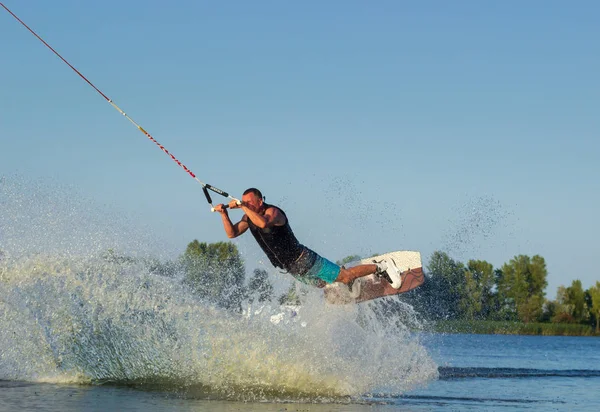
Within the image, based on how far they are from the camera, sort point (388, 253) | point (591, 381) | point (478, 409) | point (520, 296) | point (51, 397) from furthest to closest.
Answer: point (520, 296) → point (591, 381) → point (388, 253) → point (478, 409) → point (51, 397)

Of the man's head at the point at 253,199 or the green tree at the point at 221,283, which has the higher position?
the man's head at the point at 253,199

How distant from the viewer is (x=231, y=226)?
34.2 ft

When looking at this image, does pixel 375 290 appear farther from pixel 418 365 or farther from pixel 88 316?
pixel 88 316

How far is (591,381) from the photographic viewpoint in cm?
1598

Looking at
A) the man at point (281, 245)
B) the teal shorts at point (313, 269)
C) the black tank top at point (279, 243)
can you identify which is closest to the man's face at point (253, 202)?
the man at point (281, 245)

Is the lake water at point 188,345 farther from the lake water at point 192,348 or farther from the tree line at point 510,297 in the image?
the tree line at point 510,297

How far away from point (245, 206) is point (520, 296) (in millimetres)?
47521

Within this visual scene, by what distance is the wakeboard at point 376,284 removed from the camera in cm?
1176

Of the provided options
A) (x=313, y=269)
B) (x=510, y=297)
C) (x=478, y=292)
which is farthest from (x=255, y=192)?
(x=510, y=297)

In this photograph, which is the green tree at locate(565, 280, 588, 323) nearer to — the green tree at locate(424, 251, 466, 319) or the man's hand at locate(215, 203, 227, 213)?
the green tree at locate(424, 251, 466, 319)

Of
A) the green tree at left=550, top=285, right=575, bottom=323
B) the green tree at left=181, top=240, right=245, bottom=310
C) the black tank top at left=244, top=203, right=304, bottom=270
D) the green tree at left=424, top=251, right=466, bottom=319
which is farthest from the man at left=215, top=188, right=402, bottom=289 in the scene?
the green tree at left=550, top=285, right=575, bottom=323

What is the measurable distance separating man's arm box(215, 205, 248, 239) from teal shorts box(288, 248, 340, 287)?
34.4 inches

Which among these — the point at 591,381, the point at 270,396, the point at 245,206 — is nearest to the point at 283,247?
the point at 245,206

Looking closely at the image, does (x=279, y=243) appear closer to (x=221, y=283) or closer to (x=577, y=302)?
(x=221, y=283)
